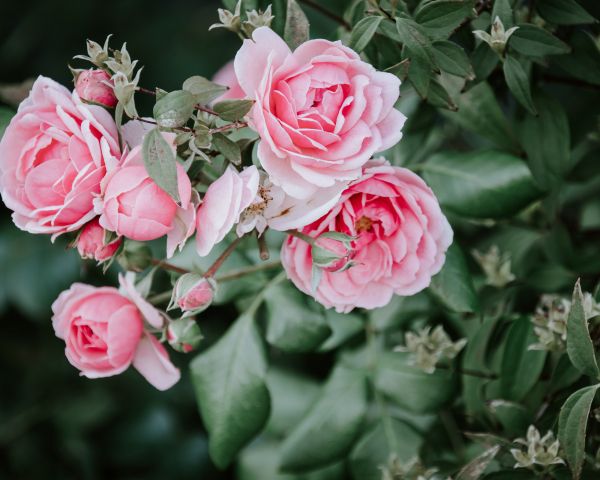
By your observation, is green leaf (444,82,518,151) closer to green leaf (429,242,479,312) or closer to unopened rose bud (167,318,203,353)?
green leaf (429,242,479,312)

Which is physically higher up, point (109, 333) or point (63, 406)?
point (109, 333)

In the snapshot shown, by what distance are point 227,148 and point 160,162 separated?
0.07 meters

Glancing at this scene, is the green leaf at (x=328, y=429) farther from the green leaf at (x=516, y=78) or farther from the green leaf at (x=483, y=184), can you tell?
the green leaf at (x=516, y=78)

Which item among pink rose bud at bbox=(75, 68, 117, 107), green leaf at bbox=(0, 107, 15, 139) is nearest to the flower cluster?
pink rose bud at bbox=(75, 68, 117, 107)

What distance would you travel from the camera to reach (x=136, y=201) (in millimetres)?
548

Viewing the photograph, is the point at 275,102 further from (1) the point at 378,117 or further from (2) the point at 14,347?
(2) the point at 14,347

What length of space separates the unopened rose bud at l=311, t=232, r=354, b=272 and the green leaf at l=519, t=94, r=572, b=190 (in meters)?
0.28

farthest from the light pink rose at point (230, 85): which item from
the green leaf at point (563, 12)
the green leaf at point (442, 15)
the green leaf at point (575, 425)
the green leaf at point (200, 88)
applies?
the green leaf at point (575, 425)

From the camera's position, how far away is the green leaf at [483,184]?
77 centimetres

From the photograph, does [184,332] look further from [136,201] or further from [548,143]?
[548,143]

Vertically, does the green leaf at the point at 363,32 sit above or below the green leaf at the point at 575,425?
above

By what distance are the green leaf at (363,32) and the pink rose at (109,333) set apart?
30 centimetres

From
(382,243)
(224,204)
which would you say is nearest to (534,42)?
(382,243)

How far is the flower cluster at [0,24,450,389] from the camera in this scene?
1.82ft
